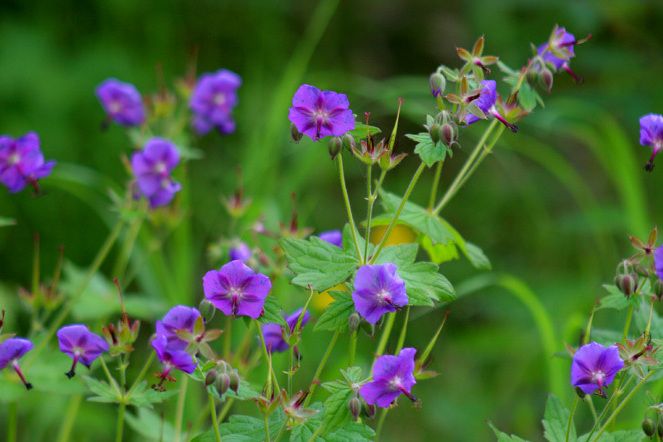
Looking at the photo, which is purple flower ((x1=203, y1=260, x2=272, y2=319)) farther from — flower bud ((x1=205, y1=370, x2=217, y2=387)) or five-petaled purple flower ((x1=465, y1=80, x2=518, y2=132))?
five-petaled purple flower ((x1=465, y1=80, x2=518, y2=132))

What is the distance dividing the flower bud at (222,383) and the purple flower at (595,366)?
336mm

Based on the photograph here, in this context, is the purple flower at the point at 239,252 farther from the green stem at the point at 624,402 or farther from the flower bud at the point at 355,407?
the green stem at the point at 624,402

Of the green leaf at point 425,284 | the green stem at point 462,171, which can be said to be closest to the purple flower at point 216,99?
the green stem at point 462,171

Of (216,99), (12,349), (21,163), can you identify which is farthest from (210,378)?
(216,99)

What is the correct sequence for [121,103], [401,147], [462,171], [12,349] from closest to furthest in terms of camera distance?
[12,349]
[462,171]
[121,103]
[401,147]

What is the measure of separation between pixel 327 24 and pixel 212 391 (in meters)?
2.50

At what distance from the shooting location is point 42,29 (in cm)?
282

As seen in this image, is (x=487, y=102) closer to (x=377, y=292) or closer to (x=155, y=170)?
(x=377, y=292)

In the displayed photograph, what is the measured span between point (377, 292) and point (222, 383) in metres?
0.17

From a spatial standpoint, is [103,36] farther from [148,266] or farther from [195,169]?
[148,266]

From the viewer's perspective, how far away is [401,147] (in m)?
3.09

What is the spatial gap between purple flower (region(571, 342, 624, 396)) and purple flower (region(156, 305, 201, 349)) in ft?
1.27

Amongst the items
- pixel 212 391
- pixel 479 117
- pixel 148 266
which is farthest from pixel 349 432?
pixel 148 266

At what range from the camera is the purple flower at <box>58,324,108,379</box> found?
97 cm
